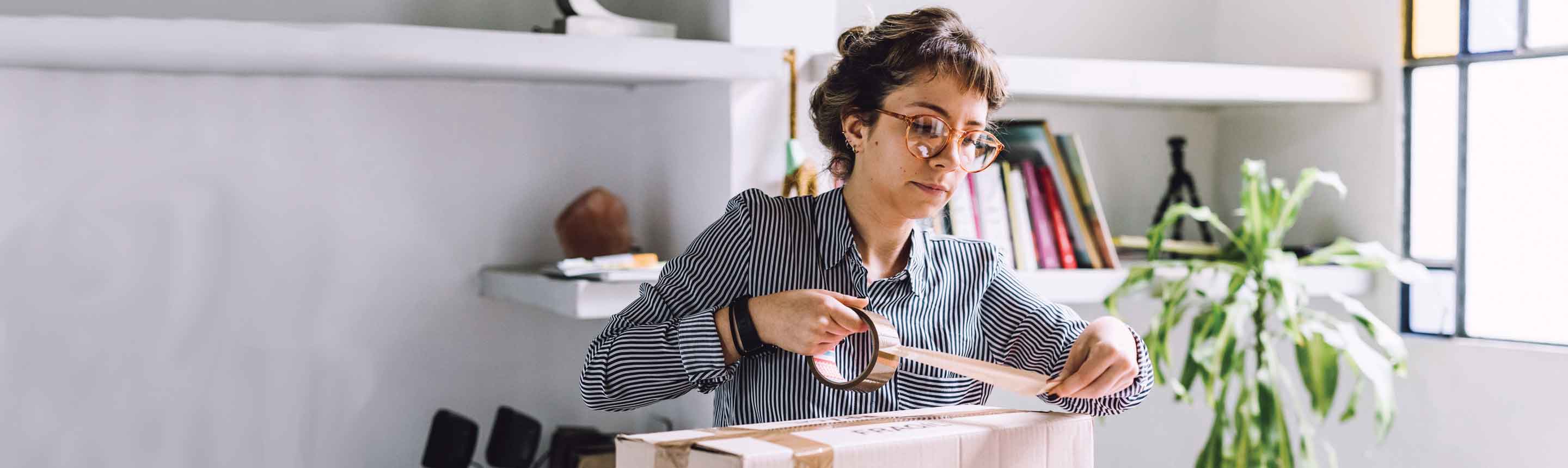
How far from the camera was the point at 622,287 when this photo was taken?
2.09 m

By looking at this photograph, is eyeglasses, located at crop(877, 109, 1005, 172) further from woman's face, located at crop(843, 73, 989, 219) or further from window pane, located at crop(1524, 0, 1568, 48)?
window pane, located at crop(1524, 0, 1568, 48)

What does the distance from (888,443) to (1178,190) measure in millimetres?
2154

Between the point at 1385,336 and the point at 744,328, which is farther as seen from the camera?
the point at 1385,336

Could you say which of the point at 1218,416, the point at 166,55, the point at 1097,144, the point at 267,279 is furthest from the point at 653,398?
the point at 1097,144

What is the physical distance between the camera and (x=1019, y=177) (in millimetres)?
2613

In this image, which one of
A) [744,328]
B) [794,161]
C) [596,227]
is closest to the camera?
[744,328]

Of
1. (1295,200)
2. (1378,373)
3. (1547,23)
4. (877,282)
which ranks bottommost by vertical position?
(1378,373)

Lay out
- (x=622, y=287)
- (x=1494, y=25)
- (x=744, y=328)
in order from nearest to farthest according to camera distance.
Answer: (x=744, y=328)
(x=622, y=287)
(x=1494, y=25)

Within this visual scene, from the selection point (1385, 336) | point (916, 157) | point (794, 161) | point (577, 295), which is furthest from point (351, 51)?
point (1385, 336)

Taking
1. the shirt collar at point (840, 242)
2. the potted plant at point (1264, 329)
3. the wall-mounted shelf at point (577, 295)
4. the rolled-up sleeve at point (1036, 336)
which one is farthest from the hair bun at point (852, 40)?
the potted plant at point (1264, 329)

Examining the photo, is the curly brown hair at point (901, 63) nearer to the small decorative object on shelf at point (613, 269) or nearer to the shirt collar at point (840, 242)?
the shirt collar at point (840, 242)

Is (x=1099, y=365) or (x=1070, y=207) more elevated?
(x=1070, y=207)

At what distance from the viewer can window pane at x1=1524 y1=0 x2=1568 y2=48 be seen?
2.49 metres

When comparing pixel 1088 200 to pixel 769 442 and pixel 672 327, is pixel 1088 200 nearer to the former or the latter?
pixel 672 327
